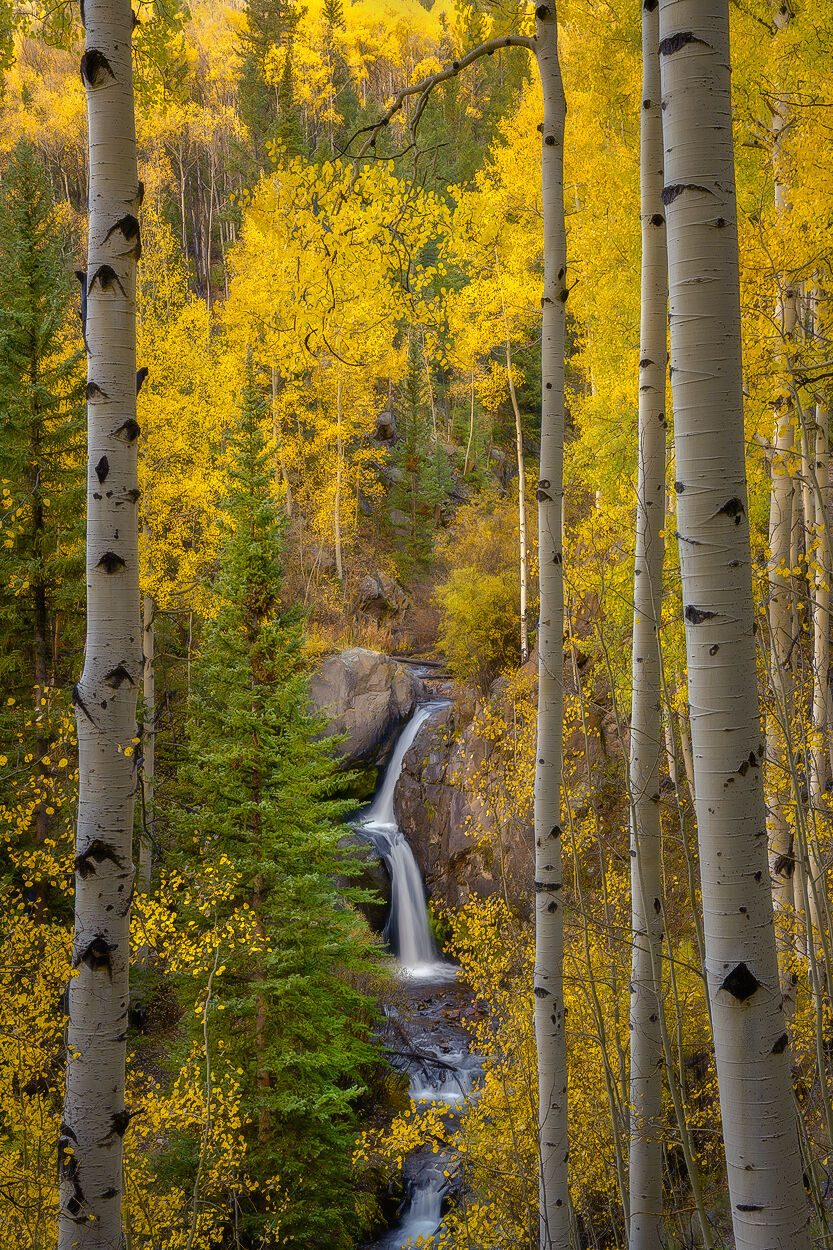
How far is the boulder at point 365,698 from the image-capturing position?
48.9 ft

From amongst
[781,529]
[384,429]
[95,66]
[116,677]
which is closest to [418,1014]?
[781,529]

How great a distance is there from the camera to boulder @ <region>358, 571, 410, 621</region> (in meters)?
19.7

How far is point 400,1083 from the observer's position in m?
9.14

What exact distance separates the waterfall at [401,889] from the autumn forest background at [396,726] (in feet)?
0.98

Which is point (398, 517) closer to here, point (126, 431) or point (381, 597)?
point (381, 597)

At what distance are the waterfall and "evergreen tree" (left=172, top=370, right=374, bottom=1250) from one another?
3483mm

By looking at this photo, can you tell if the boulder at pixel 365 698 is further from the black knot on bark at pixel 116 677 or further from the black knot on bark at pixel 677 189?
the black knot on bark at pixel 677 189

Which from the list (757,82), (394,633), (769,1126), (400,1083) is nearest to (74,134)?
(394,633)

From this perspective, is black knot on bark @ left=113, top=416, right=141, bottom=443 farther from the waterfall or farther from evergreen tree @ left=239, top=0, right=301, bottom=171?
evergreen tree @ left=239, top=0, right=301, bottom=171

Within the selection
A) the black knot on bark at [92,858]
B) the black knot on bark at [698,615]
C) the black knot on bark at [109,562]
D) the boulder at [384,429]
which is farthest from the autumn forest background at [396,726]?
the boulder at [384,429]

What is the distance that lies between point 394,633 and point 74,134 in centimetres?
3053

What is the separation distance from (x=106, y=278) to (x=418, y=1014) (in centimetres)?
1065

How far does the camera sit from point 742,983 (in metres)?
1.33

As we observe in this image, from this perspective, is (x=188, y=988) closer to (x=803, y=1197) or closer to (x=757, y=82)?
(x=803, y=1197)
